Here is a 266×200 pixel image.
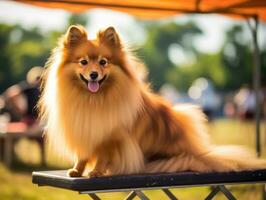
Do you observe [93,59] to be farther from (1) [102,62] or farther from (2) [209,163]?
(2) [209,163]

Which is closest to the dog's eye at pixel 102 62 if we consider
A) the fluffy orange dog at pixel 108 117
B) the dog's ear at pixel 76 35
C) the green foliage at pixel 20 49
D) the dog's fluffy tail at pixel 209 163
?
the fluffy orange dog at pixel 108 117

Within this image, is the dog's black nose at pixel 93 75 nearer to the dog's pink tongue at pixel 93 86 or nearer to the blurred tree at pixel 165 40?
the dog's pink tongue at pixel 93 86

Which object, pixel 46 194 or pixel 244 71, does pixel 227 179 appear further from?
pixel 244 71

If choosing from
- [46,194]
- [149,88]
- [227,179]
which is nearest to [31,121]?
[46,194]

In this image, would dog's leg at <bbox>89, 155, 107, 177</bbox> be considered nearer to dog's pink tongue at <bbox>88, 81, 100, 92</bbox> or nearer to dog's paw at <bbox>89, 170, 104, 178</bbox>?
dog's paw at <bbox>89, 170, 104, 178</bbox>

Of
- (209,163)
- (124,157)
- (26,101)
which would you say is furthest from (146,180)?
(26,101)

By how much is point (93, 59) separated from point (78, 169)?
861 mm

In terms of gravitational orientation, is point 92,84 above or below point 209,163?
above

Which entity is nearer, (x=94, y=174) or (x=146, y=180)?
(x=146, y=180)

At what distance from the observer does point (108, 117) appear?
4.82 m

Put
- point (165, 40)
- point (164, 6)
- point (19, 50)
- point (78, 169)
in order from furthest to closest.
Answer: point (165, 40) → point (19, 50) → point (164, 6) → point (78, 169)

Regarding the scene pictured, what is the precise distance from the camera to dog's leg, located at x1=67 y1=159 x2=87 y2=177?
4773 mm

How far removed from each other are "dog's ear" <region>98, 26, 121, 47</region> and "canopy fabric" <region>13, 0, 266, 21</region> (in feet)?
4.67

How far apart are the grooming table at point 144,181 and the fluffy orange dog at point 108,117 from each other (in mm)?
163
